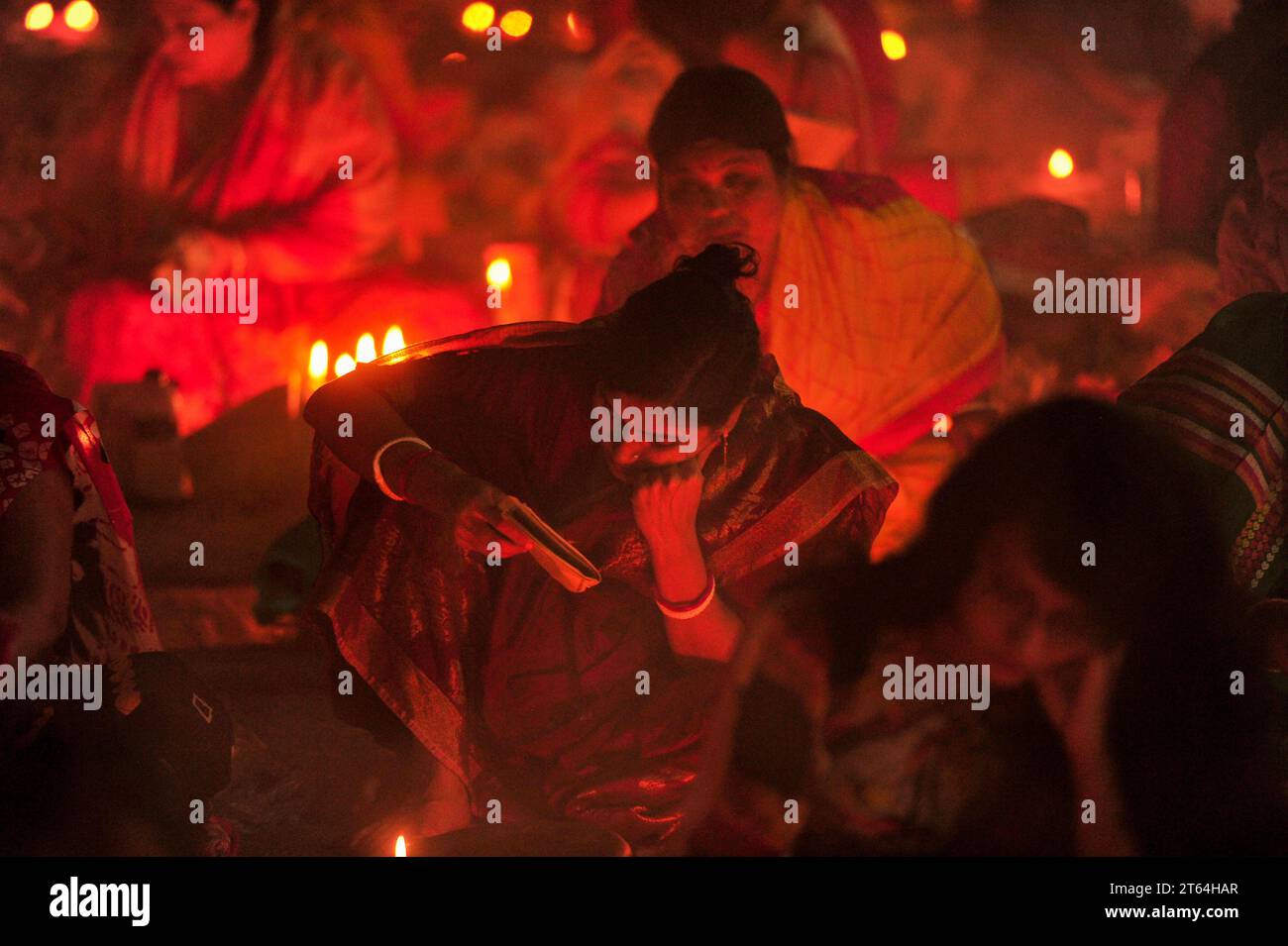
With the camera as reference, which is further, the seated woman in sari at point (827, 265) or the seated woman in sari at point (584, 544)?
the seated woman in sari at point (827, 265)

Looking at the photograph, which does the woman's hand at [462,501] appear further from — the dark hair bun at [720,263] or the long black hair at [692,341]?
the dark hair bun at [720,263]

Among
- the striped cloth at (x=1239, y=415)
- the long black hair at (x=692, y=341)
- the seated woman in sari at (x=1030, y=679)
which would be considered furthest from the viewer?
the striped cloth at (x=1239, y=415)

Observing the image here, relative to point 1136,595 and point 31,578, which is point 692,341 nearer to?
point 1136,595

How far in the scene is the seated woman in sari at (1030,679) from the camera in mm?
4926

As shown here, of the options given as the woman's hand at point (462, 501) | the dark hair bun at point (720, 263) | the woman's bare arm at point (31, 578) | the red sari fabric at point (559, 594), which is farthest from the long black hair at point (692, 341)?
the woman's bare arm at point (31, 578)

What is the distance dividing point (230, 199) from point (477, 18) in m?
1.11

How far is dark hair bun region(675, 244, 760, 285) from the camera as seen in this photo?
16.8 feet

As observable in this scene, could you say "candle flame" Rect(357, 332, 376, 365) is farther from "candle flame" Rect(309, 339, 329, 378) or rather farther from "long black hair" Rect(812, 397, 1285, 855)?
"long black hair" Rect(812, 397, 1285, 855)

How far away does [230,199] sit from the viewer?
17.2 feet

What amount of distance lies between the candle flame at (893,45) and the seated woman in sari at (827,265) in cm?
45
